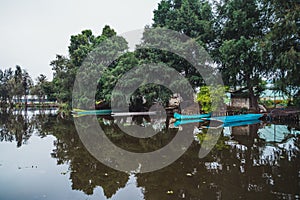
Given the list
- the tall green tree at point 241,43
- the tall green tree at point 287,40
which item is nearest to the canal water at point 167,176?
the tall green tree at point 287,40

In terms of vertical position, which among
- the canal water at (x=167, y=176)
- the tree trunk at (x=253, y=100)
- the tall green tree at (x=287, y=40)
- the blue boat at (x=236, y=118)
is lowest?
the canal water at (x=167, y=176)

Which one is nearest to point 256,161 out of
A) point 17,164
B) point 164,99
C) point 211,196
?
point 211,196

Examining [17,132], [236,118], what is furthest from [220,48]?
[17,132]

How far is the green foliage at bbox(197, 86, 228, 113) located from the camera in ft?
51.9

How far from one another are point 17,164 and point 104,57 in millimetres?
18390

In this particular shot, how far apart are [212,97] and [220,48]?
454 cm

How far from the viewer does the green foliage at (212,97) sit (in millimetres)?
15805

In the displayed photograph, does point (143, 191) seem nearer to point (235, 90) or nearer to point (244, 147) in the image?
point (244, 147)

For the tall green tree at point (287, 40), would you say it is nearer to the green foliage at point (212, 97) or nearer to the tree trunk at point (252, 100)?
the green foliage at point (212, 97)

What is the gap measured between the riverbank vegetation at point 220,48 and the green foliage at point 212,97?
0.26 m

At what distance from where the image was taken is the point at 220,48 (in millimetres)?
17891

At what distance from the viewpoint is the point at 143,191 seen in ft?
14.8

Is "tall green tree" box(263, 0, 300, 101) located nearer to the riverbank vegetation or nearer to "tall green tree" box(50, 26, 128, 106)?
the riverbank vegetation

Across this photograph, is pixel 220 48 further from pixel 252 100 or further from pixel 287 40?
pixel 287 40
